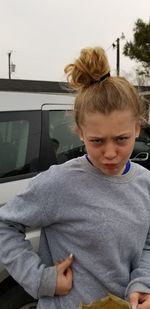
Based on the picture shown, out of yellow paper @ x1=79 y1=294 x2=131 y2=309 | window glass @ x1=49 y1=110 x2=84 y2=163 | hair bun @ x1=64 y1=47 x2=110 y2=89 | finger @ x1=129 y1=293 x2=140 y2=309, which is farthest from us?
window glass @ x1=49 y1=110 x2=84 y2=163

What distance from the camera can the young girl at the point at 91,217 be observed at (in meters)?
1.35

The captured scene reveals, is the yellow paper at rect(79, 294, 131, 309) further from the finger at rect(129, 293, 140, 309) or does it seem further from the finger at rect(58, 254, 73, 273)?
the finger at rect(58, 254, 73, 273)

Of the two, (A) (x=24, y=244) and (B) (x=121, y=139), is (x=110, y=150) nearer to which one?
(B) (x=121, y=139)

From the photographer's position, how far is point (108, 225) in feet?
4.46

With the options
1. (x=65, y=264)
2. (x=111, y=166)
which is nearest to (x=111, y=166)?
(x=111, y=166)

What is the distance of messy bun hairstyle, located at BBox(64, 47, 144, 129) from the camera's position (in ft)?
4.49

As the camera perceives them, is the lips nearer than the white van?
Yes

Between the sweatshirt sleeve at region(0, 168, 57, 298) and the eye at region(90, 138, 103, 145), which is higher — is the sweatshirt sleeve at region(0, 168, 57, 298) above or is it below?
below

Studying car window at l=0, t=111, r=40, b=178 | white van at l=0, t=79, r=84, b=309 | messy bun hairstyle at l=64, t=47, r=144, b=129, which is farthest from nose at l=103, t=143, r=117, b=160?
car window at l=0, t=111, r=40, b=178

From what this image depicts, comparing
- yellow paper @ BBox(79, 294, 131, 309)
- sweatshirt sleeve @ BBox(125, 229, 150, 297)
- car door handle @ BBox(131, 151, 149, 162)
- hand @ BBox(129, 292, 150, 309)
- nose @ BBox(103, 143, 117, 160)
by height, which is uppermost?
nose @ BBox(103, 143, 117, 160)

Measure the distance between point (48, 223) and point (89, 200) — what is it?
0.47ft

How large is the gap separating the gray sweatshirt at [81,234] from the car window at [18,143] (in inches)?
51.1

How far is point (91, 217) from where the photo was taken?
1368mm

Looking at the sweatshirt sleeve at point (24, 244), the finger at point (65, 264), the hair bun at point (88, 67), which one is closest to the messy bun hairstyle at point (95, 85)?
the hair bun at point (88, 67)
